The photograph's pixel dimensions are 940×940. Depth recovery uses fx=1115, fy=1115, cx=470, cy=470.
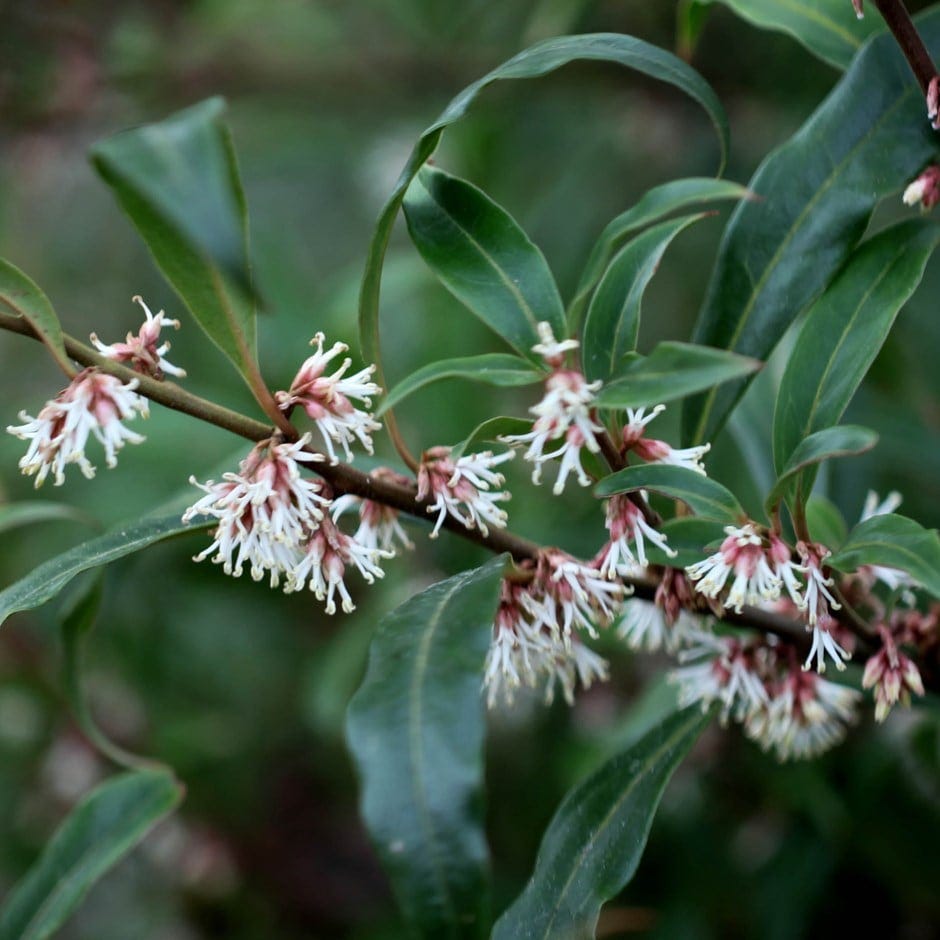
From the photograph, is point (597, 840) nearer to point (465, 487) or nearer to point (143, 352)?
point (465, 487)

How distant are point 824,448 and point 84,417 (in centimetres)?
61

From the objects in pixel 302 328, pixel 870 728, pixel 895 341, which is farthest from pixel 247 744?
pixel 895 341

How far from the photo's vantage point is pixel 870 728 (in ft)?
7.14

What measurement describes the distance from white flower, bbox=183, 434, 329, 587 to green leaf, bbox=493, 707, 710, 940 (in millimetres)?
386

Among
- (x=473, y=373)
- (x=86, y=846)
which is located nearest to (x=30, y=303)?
(x=473, y=373)

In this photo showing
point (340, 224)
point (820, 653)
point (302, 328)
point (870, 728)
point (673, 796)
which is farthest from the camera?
point (340, 224)

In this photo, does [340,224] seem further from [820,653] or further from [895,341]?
[820,653]

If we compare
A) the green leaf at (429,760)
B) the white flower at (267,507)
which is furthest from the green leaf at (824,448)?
the white flower at (267,507)

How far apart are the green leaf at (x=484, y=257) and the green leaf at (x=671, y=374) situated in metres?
0.13

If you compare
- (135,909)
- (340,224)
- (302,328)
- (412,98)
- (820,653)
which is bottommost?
(135,909)

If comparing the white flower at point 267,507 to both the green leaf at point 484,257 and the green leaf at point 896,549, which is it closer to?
the green leaf at point 484,257

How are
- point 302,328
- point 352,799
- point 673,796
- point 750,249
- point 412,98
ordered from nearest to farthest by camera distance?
point 750,249 < point 673,796 < point 302,328 < point 352,799 < point 412,98

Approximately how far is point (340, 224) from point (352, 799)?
2.57 meters

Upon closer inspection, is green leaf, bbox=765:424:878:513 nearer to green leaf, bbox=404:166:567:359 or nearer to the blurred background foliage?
green leaf, bbox=404:166:567:359
